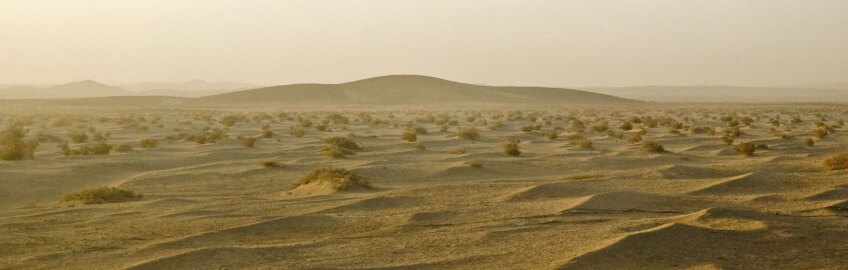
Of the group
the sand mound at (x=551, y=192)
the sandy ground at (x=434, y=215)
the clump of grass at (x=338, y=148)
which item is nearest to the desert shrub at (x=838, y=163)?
the sandy ground at (x=434, y=215)

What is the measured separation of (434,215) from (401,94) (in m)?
82.7

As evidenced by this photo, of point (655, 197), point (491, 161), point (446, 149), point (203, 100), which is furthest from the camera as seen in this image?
point (203, 100)

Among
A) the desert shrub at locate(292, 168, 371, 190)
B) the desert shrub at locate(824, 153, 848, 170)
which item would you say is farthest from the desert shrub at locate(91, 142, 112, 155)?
the desert shrub at locate(824, 153, 848, 170)

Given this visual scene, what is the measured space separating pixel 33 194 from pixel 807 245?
10.3m

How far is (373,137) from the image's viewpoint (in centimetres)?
2389

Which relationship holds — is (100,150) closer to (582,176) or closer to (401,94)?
(582,176)

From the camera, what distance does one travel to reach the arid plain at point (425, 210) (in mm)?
6703

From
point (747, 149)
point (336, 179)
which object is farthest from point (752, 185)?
point (747, 149)

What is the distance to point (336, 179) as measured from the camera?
448 inches

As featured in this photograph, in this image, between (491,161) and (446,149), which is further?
(446,149)

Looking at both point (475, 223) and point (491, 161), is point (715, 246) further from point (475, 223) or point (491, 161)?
point (491, 161)

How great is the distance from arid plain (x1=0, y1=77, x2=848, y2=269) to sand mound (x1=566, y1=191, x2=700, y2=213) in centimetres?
4

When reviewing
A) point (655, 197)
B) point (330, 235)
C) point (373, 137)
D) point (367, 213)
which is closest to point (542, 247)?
point (330, 235)

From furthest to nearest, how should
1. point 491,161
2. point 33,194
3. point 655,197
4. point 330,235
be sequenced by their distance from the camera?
point 491,161
point 33,194
point 655,197
point 330,235
